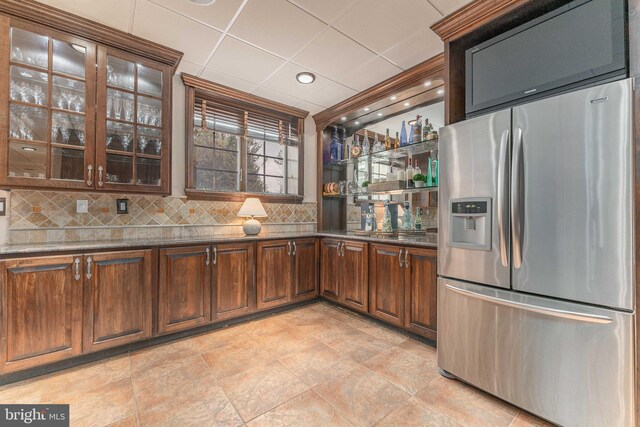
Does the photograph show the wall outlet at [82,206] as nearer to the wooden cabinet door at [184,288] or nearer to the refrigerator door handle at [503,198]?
the wooden cabinet door at [184,288]

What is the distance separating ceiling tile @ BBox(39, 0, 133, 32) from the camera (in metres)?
1.97

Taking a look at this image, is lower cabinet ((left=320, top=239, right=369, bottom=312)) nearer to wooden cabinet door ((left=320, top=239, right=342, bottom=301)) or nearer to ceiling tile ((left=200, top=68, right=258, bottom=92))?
wooden cabinet door ((left=320, top=239, right=342, bottom=301))

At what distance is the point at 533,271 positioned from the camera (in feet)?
5.05

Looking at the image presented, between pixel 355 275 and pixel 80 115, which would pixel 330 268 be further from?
pixel 80 115

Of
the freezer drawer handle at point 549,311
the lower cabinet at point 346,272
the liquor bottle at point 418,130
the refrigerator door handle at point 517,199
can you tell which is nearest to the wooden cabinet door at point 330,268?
the lower cabinet at point 346,272

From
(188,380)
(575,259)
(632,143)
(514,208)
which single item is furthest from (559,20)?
(188,380)

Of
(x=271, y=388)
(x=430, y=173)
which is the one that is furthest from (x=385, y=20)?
(x=271, y=388)

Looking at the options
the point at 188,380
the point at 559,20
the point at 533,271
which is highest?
the point at 559,20

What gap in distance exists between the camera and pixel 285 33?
7.41 feet

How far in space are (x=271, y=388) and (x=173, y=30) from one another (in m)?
2.77

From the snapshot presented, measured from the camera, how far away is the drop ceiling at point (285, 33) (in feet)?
6.52

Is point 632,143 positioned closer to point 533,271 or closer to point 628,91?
point 628,91

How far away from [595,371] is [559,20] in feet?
6.15
